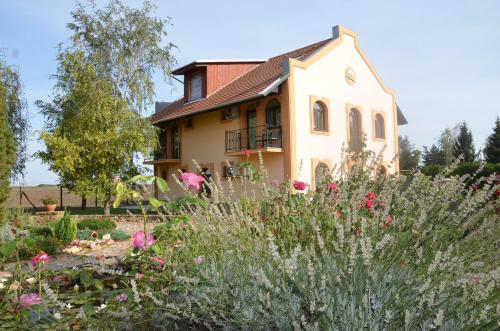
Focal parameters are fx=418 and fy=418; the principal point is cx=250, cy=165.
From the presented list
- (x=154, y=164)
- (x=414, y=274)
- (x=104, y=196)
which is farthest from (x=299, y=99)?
(x=414, y=274)

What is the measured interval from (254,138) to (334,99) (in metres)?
3.63

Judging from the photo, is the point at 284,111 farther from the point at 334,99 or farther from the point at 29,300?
the point at 29,300

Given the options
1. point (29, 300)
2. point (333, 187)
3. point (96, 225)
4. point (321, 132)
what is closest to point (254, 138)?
point (321, 132)

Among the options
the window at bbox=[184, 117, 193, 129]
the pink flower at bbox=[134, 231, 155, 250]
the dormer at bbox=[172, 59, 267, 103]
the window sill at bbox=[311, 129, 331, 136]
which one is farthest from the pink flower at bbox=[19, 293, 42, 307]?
the window at bbox=[184, 117, 193, 129]

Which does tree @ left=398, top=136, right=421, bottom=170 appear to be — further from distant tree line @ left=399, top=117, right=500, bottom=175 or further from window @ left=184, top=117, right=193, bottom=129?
window @ left=184, top=117, right=193, bottom=129

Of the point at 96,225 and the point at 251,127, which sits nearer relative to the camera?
the point at 96,225

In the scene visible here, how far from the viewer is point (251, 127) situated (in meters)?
16.6

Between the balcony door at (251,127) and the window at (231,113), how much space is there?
52 cm

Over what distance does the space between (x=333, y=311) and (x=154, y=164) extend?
69.0 ft

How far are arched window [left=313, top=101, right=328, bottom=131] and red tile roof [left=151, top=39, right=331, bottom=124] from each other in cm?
199

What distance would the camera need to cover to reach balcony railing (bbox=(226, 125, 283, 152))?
1564 centimetres

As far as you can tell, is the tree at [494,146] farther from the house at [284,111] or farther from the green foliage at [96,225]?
the green foliage at [96,225]

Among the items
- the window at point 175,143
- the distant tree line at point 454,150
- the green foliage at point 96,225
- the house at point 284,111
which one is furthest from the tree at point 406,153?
the green foliage at point 96,225

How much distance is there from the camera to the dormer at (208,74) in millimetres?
19188
